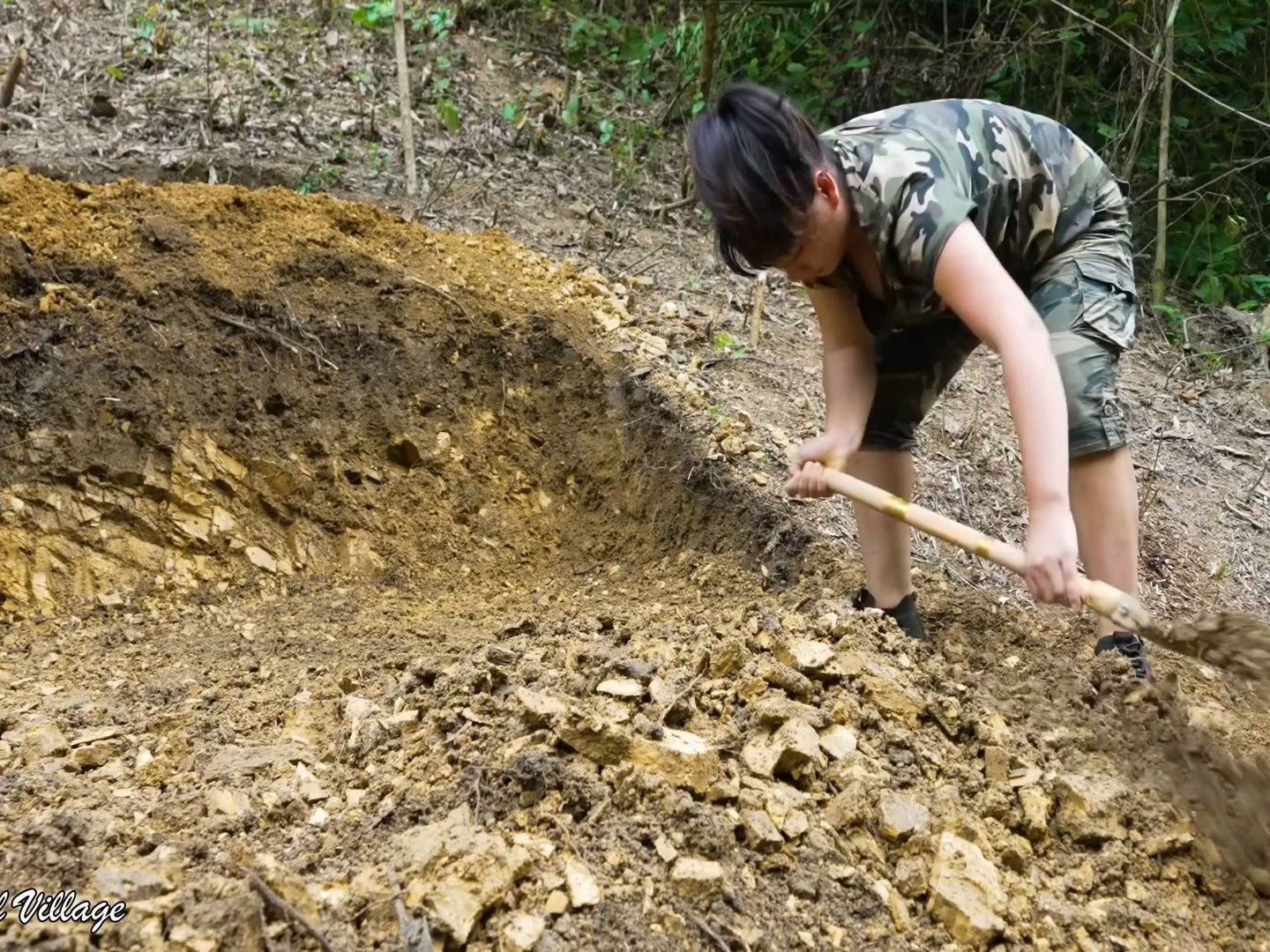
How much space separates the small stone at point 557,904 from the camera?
151 centimetres

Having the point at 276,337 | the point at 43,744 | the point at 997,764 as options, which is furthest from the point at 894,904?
the point at 276,337

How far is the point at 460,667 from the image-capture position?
220 centimetres

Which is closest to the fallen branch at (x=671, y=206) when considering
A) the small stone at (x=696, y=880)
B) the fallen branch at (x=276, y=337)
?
the fallen branch at (x=276, y=337)

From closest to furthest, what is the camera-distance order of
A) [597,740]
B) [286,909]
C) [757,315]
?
1. [286,909]
2. [597,740]
3. [757,315]

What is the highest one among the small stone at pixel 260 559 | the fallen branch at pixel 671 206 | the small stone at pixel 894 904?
the fallen branch at pixel 671 206

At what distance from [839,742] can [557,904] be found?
655 mm

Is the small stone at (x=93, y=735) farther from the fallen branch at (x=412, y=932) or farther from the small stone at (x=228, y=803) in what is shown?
the fallen branch at (x=412, y=932)

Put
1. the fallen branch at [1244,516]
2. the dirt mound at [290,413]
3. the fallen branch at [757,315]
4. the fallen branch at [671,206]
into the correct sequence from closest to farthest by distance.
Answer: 1. the dirt mound at [290,413]
2. the fallen branch at [1244,516]
3. the fallen branch at [757,315]
4. the fallen branch at [671,206]

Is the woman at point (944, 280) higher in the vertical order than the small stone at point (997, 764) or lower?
higher

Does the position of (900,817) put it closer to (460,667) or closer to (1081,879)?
(1081,879)

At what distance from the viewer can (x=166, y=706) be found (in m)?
2.36

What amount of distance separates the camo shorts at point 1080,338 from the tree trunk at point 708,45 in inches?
136

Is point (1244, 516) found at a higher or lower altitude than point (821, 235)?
lower

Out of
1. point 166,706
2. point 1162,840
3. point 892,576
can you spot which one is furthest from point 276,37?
point 1162,840
